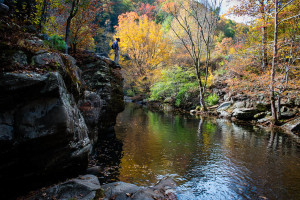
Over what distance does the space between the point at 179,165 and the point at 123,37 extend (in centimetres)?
2477

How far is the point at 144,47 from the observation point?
1083 inches

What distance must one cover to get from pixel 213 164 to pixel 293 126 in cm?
904

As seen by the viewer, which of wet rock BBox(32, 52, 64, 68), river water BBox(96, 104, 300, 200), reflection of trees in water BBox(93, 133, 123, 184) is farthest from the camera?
reflection of trees in water BBox(93, 133, 123, 184)

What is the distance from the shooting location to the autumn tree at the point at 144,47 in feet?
89.2

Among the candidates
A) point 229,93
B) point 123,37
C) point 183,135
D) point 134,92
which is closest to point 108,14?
point 123,37

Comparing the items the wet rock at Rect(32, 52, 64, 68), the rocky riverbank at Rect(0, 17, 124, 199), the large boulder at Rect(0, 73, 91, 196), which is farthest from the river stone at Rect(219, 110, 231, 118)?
the wet rock at Rect(32, 52, 64, 68)

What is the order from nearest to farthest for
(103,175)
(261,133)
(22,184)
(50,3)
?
1. (22,184)
2. (103,175)
3. (50,3)
4. (261,133)

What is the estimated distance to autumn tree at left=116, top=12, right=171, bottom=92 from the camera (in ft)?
89.2

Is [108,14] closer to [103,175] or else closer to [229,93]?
[229,93]

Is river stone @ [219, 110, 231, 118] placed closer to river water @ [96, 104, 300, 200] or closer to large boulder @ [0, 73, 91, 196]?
river water @ [96, 104, 300, 200]

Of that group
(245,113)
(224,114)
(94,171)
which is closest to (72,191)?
(94,171)

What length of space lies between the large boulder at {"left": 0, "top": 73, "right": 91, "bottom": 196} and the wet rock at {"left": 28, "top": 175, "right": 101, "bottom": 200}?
0.48 metres

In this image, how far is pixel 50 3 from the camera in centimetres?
892

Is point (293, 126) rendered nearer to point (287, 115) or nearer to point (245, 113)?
point (287, 115)
